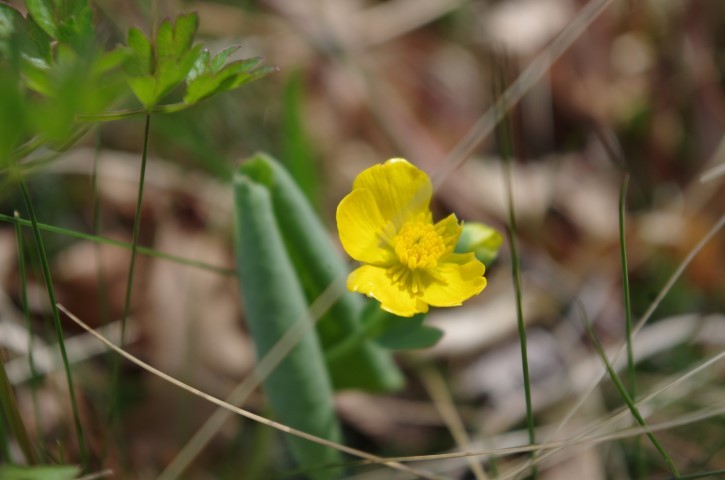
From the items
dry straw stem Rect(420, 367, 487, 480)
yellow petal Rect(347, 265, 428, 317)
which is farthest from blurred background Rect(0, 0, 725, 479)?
yellow petal Rect(347, 265, 428, 317)

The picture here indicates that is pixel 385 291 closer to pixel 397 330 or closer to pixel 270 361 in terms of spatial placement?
pixel 397 330

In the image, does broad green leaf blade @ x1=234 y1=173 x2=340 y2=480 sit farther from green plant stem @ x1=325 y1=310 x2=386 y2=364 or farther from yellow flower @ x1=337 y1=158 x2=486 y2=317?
yellow flower @ x1=337 y1=158 x2=486 y2=317

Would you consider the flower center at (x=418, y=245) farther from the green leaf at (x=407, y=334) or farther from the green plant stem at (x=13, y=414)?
the green plant stem at (x=13, y=414)

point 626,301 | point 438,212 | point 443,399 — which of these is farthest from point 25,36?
point 438,212

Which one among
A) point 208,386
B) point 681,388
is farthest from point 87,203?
point 681,388

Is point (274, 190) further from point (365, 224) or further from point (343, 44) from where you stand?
point (343, 44)

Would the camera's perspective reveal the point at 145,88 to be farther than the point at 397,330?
No
